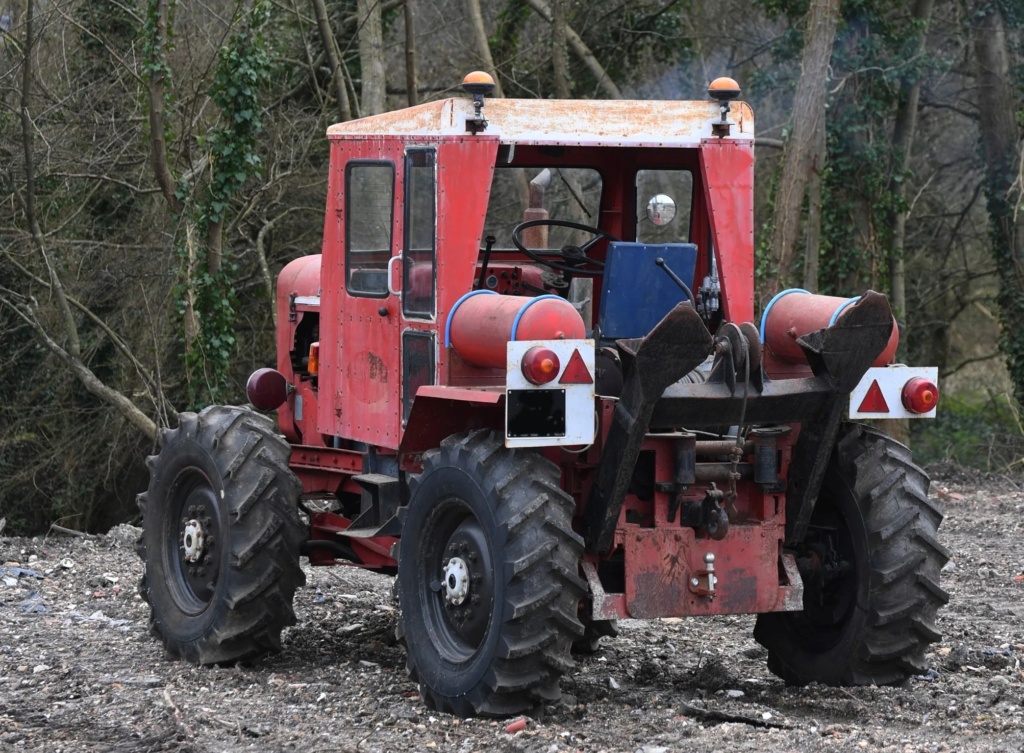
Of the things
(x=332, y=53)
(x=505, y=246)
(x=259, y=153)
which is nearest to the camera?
(x=505, y=246)

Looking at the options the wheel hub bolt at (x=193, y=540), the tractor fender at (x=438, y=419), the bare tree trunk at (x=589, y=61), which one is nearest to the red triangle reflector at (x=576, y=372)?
the tractor fender at (x=438, y=419)

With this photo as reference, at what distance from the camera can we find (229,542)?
7.37 meters

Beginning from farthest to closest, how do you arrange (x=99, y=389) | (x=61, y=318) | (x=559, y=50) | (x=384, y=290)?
(x=559, y=50) → (x=61, y=318) → (x=99, y=389) → (x=384, y=290)

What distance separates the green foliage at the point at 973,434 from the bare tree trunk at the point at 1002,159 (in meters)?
0.81

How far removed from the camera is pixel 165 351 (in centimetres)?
1886

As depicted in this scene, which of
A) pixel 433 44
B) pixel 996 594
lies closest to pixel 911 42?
pixel 433 44

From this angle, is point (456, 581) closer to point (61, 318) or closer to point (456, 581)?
point (456, 581)

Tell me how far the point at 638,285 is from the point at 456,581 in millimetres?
1526

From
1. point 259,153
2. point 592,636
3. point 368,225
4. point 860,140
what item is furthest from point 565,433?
point 860,140

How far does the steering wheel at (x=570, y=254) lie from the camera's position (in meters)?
7.33

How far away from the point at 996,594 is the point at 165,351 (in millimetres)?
11946

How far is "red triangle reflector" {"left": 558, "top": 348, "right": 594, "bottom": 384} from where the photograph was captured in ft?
19.1

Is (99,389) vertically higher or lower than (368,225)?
lower

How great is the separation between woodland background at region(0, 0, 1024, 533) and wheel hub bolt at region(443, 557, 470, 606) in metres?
10.1
